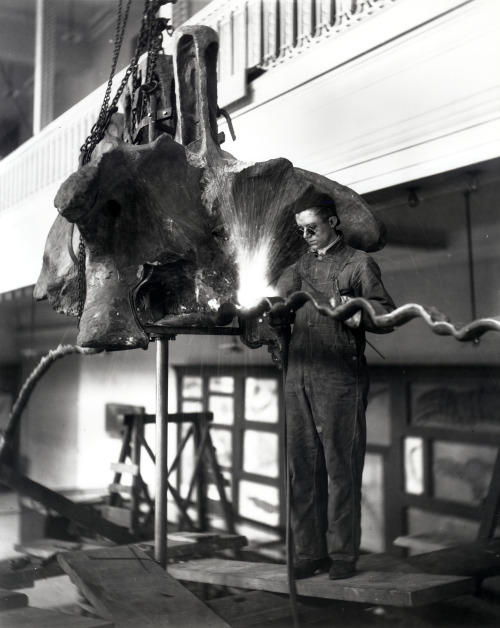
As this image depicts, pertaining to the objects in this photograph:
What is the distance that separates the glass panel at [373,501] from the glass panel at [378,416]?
0.03m

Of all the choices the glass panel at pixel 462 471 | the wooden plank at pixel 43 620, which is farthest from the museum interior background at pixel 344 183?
the wooden plank at pixel 43 620

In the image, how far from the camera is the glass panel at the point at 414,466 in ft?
3.85

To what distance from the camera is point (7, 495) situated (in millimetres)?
2232

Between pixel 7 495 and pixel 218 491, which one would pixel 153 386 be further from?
pixel 7 495

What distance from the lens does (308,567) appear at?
1183 millimetres

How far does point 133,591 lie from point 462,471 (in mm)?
703

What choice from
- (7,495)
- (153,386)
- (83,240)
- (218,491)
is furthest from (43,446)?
(83,240)

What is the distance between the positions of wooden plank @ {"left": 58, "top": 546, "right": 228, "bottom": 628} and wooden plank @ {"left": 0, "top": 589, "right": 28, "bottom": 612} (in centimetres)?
13

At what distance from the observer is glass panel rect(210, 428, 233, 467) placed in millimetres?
1501

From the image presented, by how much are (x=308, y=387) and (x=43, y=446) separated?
128cm

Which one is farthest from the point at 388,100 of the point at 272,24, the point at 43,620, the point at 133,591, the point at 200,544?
the point at 43,620

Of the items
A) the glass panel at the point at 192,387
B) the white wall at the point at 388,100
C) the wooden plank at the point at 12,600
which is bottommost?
the wooden plank at the point at 12,600

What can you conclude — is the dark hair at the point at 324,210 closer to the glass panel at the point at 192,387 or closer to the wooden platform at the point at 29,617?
the glass panel at the point at 192,387

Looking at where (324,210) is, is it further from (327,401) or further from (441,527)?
(441,527)
